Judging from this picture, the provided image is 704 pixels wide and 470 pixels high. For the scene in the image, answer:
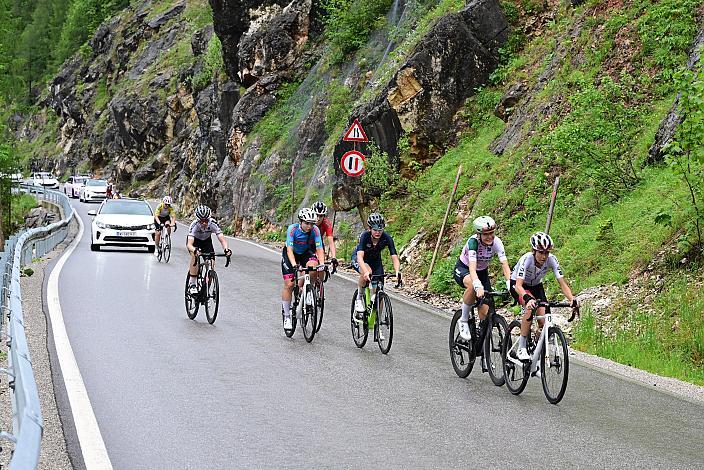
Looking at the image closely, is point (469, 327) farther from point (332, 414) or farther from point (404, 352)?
point (332, 414)

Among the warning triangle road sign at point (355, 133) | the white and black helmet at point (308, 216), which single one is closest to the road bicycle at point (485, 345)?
the white and black helmet at point (308, 216)

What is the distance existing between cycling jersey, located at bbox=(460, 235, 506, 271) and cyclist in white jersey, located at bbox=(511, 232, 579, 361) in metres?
0.57

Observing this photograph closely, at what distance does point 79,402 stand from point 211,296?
6055 mm

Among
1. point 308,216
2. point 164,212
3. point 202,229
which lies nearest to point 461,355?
point 308,216

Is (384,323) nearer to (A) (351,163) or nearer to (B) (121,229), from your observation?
(A) (351,163)

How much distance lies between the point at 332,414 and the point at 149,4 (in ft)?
296

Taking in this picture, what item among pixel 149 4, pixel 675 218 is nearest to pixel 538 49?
pixel 675 218

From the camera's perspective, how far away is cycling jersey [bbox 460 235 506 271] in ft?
35.1

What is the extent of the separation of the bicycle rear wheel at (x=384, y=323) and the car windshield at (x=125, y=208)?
16.3m

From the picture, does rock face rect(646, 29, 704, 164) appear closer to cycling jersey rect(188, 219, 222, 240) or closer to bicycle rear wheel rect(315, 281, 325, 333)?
bicycle rear wheel rect(315, 281, 325, 333)

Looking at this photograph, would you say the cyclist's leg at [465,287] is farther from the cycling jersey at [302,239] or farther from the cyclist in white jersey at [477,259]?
the cycling jersey at [302,239]

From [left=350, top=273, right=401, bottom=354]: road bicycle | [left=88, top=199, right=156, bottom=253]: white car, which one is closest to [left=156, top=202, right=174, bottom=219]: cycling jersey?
[left=88, top=199, right=156, bottom=253]: white car

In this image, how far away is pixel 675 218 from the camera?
1466cm

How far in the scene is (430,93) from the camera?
28406mm
